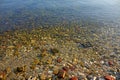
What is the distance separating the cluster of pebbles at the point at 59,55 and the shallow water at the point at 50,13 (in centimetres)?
244

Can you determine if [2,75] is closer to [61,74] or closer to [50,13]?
[61,74]

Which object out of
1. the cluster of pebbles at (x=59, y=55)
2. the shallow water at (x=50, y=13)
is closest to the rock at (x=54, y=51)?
the cluster of pebbles at (x=59, y=55)

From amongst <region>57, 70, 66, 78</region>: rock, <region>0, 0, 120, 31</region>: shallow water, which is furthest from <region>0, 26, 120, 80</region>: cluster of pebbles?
<region>0, 0, 120, 31</region>: shallow water

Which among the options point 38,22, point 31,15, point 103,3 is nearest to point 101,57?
point 38,22

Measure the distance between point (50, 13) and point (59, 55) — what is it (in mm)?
9554

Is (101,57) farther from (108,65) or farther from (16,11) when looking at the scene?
(16,11)

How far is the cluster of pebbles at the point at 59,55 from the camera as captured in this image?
9.88 m

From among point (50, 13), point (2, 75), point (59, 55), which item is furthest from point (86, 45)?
point (50, 13)

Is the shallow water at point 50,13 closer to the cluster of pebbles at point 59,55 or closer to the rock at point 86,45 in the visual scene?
the cluster of pebbles at point 59,55

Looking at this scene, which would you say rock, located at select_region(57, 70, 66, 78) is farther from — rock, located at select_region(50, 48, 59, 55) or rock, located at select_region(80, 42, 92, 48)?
rock, located at select_region(80, 42, 92, 48)

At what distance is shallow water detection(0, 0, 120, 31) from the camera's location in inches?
690

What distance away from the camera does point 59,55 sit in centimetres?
1168

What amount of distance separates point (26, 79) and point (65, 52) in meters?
3.61

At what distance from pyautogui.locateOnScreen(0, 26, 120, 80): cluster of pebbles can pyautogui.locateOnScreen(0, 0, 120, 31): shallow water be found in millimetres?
2443
